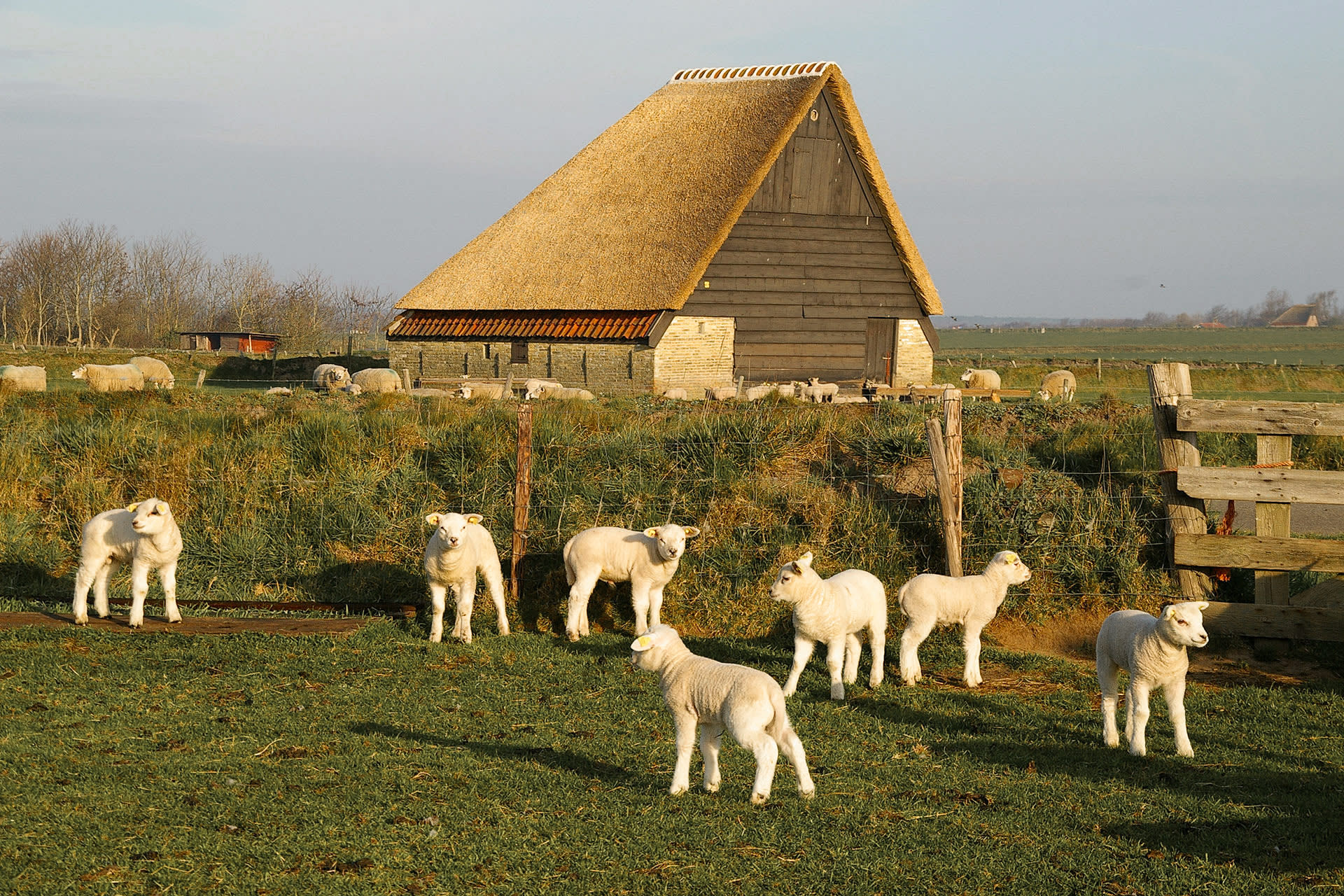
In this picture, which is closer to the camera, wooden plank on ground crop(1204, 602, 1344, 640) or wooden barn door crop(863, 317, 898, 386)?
wooden plank on ground crop(1204, 602, 1344, 640)

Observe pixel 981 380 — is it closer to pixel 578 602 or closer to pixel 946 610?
pixel 578 602

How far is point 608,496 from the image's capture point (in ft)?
42.8

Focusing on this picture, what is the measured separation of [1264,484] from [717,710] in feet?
21.6

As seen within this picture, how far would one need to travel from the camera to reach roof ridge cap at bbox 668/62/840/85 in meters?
33.4

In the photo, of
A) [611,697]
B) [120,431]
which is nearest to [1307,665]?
[611,697]

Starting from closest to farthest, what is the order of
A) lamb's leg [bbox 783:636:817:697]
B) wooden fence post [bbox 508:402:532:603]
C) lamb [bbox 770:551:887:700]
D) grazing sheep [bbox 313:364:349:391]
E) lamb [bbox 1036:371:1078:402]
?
lamb [bbox 770:551:887:700], lamb's leg [bbox 783:636:817:697], wooden fence post [bbox 508:402:532:603], grazing sheep [bbox 313:364:349:391], lamb [bbox 1036:371:1078:402]

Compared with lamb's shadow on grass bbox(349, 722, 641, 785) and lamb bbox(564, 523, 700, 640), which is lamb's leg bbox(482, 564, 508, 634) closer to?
lamb bbox(564, 523, 700, 640)

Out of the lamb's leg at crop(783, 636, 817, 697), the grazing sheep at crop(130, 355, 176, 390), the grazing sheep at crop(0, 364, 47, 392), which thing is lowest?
the lamb's leg at crop(783, 636, 817, 697)

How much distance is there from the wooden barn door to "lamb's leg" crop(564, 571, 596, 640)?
24643 mm

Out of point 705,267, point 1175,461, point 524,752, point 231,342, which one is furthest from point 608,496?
point 231,342

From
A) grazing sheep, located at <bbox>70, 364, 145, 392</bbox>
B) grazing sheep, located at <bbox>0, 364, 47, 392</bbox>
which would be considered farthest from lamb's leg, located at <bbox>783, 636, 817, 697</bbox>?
grazing sheep, located at <bbox>70, 364, 145, 392</bbox>

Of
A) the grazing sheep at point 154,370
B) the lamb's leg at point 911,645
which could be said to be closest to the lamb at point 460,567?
the lamb's leg at point 911,645

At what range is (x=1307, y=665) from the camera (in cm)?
1022

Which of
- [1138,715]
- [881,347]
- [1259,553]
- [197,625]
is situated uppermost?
[881,347]
